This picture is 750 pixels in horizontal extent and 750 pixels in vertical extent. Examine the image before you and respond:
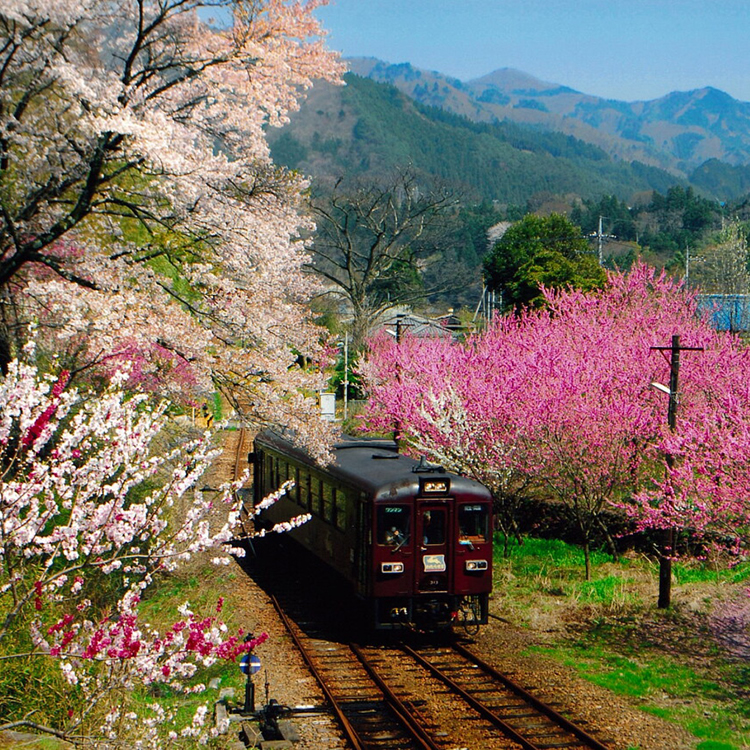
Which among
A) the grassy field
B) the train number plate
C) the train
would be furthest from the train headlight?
the grassy field

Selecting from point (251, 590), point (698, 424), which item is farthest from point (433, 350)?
point (251, 590)

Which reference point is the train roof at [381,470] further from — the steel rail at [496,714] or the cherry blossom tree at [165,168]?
the steel rail at [496,714]

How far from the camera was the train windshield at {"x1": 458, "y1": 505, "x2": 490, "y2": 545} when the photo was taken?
1387cm

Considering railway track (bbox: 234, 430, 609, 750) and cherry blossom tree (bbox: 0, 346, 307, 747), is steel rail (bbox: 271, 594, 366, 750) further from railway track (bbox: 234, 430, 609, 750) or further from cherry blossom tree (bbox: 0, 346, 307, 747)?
cherry blossom tree (bbox: 0, 346, 307, 747)

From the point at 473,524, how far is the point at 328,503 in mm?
2885

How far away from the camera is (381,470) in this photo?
1416 cm

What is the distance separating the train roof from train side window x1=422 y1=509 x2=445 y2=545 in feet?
1.52

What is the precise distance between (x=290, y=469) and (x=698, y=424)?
9539mm

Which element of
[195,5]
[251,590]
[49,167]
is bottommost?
[251,590]

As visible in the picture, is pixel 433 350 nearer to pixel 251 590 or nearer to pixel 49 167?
pixel 251 590

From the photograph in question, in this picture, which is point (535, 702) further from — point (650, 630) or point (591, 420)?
point (591, 420)

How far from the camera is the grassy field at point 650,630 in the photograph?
11688mm

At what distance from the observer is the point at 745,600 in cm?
1681

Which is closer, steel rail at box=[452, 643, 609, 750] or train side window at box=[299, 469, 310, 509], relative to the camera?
steel rail at box=[452, 643, 609, 750]
